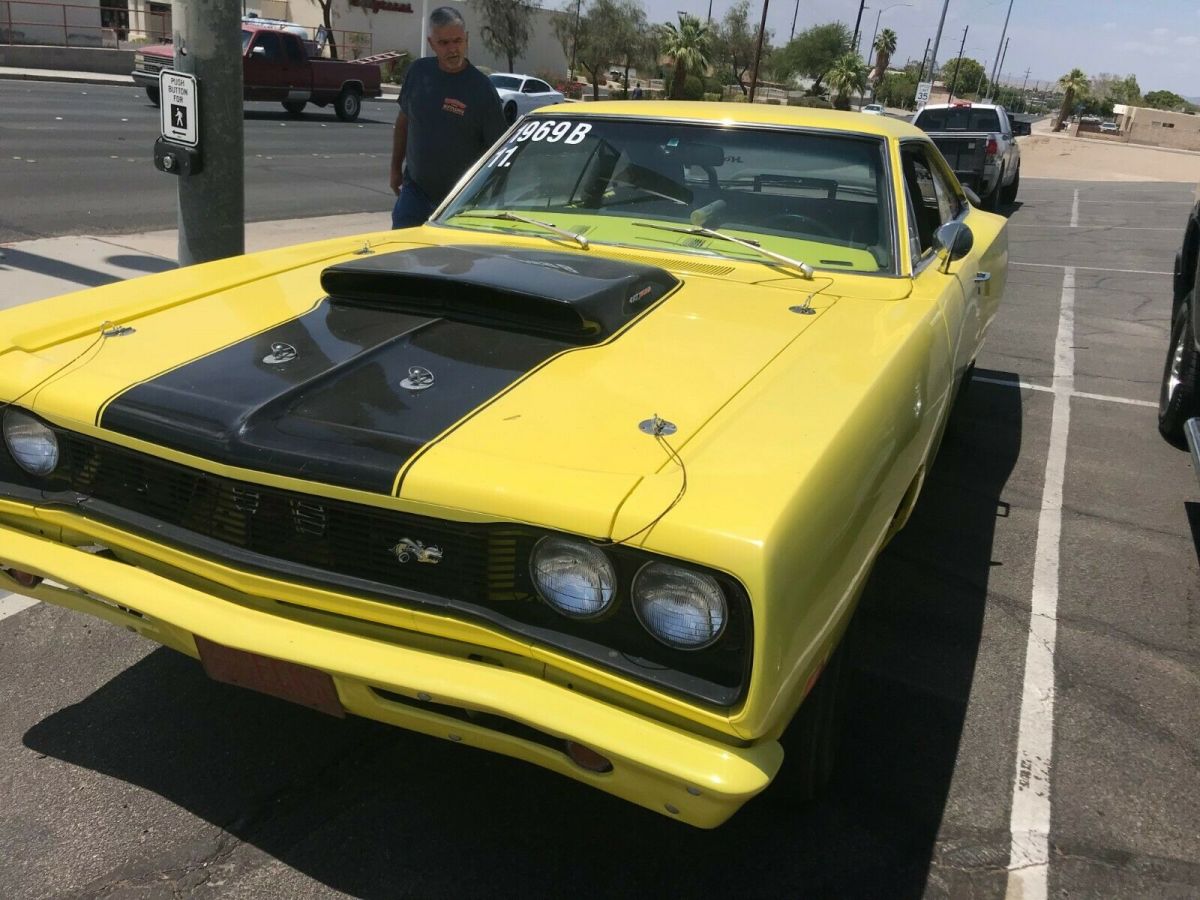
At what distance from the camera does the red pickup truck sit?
912 inches

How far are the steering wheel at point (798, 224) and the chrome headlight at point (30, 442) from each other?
2346mm

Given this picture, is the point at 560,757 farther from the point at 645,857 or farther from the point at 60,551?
the point at 60,551

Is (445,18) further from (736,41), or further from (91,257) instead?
(736,41)

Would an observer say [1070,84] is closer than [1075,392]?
No

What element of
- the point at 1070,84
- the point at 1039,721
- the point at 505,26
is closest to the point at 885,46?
the point at 1070,84

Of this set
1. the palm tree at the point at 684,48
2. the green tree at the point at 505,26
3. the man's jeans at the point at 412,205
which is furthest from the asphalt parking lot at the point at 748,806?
the green tree at the point at 505,26

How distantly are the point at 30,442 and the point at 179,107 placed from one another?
2.76m

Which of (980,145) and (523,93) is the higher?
(980,145)

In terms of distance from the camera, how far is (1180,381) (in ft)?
17.6

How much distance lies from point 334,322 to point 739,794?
5.38ft

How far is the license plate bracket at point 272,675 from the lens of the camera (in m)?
2.13

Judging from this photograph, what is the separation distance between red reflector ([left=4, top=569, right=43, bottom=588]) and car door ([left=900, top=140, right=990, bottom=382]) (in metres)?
2.65

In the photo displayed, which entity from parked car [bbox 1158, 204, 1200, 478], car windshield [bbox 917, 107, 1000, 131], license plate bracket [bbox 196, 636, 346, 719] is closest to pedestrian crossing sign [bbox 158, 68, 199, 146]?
license plate bracket [bbox 196, 636, 346, 719]

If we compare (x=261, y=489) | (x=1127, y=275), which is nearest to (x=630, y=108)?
(x=261, y=489)
